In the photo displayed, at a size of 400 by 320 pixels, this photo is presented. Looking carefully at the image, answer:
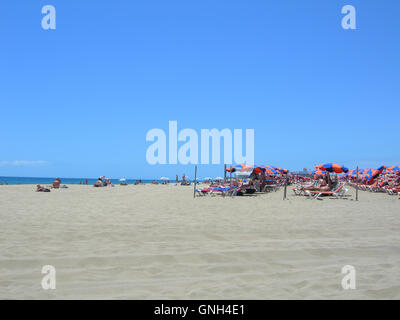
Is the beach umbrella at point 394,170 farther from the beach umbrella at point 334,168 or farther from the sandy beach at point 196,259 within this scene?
the sandy beach at point 196,259

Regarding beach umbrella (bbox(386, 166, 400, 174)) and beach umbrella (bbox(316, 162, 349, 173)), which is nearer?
beach umbrella (bbox(316, 162, 349, 173))

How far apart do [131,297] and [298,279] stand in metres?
1.74

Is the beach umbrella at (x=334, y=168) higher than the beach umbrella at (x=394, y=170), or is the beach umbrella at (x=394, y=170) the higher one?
the beach umbrella at (x=334, y=168)

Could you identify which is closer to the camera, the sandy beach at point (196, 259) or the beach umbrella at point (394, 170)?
the sandy beach at point (196, 259)

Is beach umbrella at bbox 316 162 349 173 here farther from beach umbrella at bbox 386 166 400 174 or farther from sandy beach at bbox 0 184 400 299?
beach umbrella at bbox 386 166 400 174

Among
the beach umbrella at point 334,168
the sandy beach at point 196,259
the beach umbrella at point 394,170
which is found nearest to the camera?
the sandy beach at point 196,259

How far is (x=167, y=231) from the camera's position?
6.49 m

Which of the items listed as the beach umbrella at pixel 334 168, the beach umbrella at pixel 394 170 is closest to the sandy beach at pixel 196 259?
the beach umbrella at pixel 334 168

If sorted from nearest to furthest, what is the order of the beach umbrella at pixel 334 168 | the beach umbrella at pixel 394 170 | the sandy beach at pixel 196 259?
1. the sandy beach at pixel 196 259
2. the beach umbrella at pixel 334 168
3. the beach umbrella at pixel 394 170

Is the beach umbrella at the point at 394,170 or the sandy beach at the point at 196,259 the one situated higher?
the sandy beach at the point at 196,259

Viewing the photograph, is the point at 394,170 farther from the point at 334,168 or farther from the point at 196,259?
the point at 196,259

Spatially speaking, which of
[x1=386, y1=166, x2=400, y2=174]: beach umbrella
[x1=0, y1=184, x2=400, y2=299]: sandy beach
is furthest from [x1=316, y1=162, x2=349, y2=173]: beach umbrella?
[x1=386, y1=166, x2=400, y2=174]: beach umbrella
